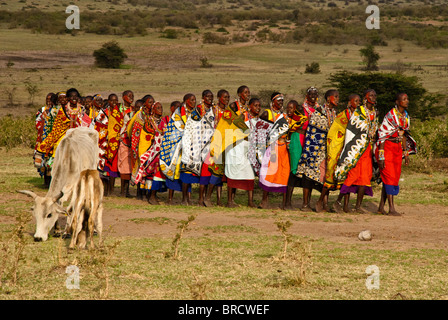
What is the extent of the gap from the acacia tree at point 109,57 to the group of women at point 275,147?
26.5 m

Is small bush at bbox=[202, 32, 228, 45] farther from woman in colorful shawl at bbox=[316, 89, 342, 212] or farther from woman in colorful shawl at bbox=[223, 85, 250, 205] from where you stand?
woman in colorful shawl at bbox=[316, 89, 342, 212]

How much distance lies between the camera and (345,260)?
25.9ft

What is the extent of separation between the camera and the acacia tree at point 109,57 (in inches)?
1464

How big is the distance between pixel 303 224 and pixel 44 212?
12.5 feet

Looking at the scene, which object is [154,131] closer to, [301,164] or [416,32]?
[301,164]

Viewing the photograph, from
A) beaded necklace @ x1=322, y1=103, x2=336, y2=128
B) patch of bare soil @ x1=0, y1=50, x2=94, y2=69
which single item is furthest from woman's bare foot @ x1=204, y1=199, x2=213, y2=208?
patch of bare soil @ x1=0, y1=50, x2=94, y2=69

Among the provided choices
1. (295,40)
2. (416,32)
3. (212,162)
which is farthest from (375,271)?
(416,32)

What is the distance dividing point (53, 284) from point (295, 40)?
44267 mm

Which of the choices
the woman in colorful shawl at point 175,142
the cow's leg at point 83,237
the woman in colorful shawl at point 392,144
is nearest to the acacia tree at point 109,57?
the woman in colorful shawl at point 175,142

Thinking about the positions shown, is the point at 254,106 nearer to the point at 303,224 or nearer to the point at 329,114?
the point at 329,114

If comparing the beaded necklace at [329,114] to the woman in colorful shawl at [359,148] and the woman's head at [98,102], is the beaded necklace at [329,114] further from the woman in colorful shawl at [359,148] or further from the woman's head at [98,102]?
the woman's head at [98,102]

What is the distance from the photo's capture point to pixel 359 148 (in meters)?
10.6

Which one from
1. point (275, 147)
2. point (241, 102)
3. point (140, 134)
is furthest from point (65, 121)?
point (275, 147)

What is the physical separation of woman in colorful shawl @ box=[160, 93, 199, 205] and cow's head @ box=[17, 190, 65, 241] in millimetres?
3251
